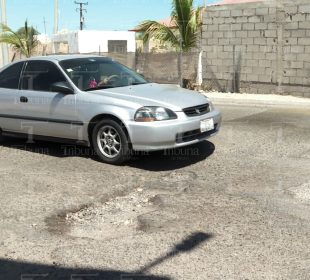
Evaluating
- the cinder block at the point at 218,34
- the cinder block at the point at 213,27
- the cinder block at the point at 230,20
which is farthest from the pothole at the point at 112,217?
the cinder block at the point at 213,27

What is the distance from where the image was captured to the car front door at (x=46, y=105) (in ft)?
22.6

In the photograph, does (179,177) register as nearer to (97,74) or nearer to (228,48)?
(97,74)

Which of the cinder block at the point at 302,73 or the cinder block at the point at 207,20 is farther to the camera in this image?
the cinder block at the point at 207,20

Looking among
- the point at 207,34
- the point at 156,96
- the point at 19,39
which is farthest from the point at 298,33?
the point at 19,39

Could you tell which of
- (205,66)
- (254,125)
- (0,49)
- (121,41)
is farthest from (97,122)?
(121,41)

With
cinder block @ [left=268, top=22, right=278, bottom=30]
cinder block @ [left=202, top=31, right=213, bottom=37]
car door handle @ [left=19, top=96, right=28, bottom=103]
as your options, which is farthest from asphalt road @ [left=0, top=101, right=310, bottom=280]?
cinder block @ [left=202, top=31, right=213, bottom=37]

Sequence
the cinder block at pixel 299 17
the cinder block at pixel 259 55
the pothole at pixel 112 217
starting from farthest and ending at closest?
1. the cinder block at pixel 259 55
2. the cinder block at pixel 299 17
3. the pothole at pixel 112 217

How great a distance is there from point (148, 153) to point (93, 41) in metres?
25.9

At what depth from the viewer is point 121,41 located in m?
34.9

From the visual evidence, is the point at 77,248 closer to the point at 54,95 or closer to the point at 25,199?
the point at 25,199

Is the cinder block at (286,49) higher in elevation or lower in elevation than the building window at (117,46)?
lower

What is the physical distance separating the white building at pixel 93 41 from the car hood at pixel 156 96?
914 inches

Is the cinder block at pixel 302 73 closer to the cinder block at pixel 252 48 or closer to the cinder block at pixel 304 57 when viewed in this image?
the cinder block at pixel 304 57

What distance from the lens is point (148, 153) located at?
7.25 metres
